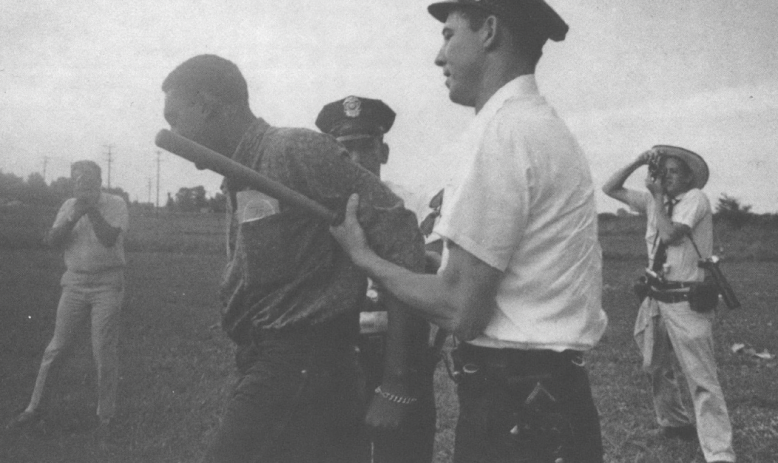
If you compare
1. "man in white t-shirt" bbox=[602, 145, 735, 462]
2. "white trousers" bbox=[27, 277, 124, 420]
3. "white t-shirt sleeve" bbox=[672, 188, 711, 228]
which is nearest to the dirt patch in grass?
"white trousers" bbox=[27, 277, 124, 420]

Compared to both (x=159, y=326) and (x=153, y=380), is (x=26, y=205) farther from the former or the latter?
(x=153, y=380)

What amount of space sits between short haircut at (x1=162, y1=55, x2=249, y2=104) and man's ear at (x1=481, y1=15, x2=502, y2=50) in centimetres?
119

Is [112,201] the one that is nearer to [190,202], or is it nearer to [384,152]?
[384,152]

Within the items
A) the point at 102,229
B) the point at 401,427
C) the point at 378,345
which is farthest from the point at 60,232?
the point at 401,427

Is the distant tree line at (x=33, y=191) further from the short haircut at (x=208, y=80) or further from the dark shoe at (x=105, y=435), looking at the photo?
the short haircut at (x=208, y=80)

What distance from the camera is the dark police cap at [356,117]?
4.96m

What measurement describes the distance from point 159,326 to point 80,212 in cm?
567

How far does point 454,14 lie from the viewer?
221 centimetres

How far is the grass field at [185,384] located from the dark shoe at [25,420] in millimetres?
108

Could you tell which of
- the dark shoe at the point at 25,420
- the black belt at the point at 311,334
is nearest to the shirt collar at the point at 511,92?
the black belt at the point at 311,334

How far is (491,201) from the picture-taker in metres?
1.92

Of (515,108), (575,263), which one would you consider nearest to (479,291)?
(575,263)

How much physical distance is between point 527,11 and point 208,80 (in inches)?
52.9

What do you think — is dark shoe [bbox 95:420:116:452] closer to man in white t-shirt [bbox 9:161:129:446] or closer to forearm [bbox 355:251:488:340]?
man in white t-shirt [bbox 9:161:129:446]
